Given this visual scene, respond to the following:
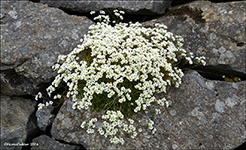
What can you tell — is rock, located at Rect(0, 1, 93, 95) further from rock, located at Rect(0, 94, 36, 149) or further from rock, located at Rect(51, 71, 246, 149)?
rock, located at Rect(51, 71, 246, 149)

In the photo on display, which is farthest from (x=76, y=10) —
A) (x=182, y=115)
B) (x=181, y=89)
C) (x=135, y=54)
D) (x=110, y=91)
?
(x=182, y=115)

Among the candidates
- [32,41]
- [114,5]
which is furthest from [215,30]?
[32,41]

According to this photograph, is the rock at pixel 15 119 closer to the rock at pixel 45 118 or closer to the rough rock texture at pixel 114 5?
the rock at pixel 45 118

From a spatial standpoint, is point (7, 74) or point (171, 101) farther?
point (7, 74)

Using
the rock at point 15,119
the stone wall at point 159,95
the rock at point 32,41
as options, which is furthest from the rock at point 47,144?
the rock at point 32,41

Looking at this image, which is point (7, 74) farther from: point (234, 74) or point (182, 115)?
point (234, 74)

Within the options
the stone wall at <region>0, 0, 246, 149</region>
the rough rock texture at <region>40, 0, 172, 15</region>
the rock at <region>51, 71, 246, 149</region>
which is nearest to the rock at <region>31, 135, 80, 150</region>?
the stone wall at <region>0, 0, 246, 149</region>
